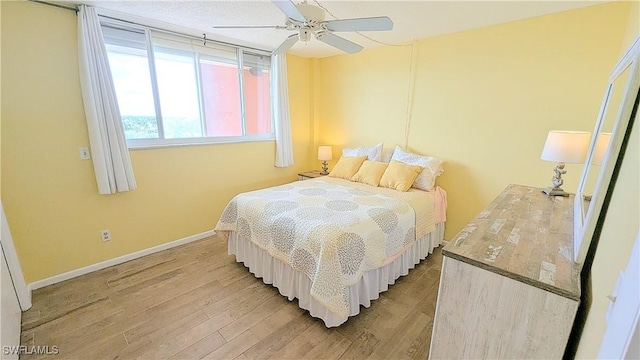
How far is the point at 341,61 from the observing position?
389 centimetres

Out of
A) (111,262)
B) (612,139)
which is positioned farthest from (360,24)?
(111,262)

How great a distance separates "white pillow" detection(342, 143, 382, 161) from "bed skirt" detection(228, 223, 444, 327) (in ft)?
3.94

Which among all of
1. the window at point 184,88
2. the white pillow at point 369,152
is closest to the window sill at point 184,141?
the window at point 184,88

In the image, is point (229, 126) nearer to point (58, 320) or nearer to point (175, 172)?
point (175, 172)

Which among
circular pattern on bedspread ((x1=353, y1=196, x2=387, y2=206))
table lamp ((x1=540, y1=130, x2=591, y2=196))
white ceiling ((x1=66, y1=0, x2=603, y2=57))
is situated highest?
white ceiling ((x1=66, y1=0, x2=603, y2=57))

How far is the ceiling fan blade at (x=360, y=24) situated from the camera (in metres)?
1.56

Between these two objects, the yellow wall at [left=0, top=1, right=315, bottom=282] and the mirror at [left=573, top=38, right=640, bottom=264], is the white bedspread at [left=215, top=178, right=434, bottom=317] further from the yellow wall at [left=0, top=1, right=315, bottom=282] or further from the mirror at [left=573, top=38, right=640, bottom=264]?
the mirror at [left=573, top=38, right=640, bottom=264]

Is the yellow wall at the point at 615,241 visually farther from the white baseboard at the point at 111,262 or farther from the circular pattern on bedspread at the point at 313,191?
the white baseboard at the point at 111,262

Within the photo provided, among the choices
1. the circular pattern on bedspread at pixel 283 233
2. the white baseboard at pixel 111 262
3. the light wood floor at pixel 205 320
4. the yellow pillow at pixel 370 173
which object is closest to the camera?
the light wood floor at pixel 205 320

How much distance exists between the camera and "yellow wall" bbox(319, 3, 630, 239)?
2166 mm

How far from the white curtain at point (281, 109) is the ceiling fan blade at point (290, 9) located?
2128 millimetres

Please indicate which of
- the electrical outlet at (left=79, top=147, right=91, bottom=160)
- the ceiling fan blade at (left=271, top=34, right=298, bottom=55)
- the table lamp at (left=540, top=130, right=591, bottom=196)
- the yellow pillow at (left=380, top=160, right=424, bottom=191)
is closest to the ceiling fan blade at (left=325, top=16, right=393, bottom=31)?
the ceiling fan blade at (left=271, top=34, right=298, bottom=55)

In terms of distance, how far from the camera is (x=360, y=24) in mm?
1634

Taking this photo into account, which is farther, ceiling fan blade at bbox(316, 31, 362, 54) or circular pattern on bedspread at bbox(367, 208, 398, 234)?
circular pattern on bedspread at bbox(367, 208, 398, 234)
